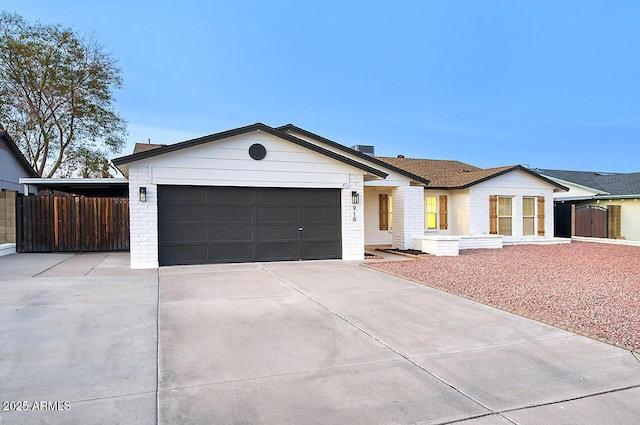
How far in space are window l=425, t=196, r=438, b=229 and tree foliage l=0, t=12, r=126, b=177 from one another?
2194cm

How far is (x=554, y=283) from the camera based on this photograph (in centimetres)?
863

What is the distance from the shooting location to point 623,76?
1312 inches

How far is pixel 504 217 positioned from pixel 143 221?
14.4 meters

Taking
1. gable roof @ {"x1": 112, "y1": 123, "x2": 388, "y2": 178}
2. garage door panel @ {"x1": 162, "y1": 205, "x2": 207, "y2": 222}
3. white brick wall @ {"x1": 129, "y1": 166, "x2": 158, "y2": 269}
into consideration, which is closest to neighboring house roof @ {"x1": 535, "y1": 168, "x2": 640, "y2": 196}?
gable roof @ {"x1": 112, "y1": 123, "x2": 388, "y2": 178}

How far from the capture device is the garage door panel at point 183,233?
1112 cm

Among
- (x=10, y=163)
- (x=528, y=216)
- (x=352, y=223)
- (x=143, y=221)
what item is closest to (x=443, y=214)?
(x=528, y=216)

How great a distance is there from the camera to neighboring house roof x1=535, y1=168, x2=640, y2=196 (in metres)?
22.0

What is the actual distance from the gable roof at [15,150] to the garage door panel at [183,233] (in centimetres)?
1396

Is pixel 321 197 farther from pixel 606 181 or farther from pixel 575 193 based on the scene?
pixel 606 181

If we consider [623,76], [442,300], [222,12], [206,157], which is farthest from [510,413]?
[623,76]

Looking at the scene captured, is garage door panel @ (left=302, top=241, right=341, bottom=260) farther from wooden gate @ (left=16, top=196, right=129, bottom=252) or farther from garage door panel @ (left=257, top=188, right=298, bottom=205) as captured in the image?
wooden gate @ (left=16, top=196, right=129, bottom=252)

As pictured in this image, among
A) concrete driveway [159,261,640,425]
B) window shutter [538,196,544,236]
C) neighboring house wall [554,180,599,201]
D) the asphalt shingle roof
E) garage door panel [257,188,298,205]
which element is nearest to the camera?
concrete driveway [159,261,640,425]

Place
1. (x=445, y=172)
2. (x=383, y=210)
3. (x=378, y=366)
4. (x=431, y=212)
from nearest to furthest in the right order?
(x=378, y=366) < (x=383, y=210) < (x=431, y=212) < (x=445, y=172)

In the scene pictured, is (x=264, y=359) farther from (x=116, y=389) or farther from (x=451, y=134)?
(x=451, y=134)
